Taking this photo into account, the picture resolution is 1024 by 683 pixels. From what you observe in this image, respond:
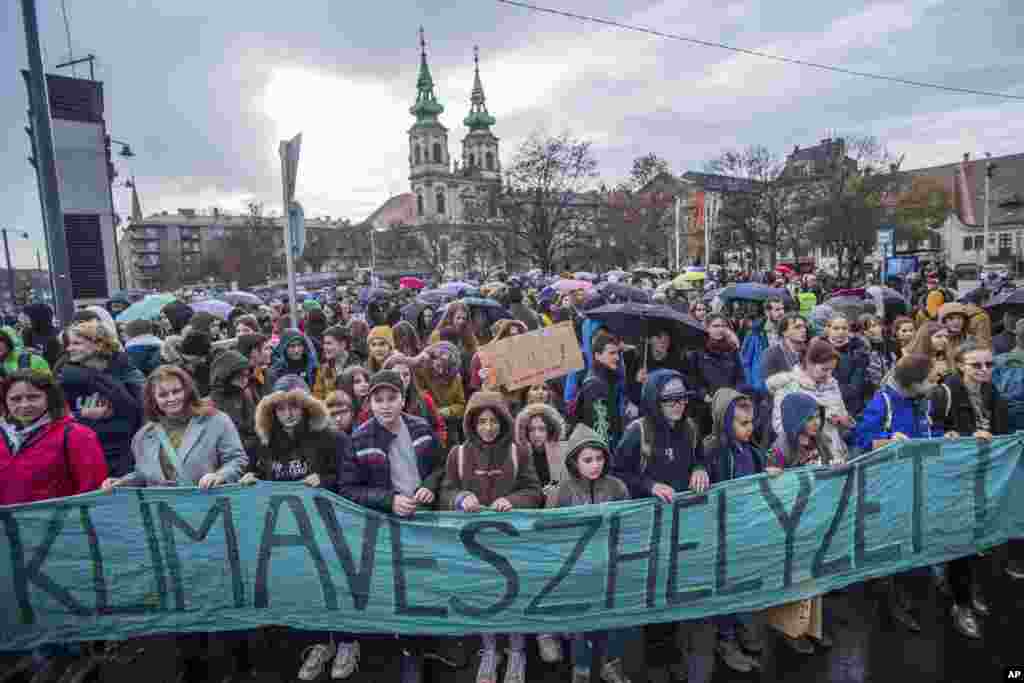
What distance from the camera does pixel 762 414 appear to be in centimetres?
504

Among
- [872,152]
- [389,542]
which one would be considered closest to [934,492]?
[389,542]

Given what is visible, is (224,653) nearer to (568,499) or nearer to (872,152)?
(568,499)

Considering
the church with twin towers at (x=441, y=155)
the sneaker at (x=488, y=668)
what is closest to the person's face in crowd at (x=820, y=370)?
the sneaker at (x=488, y=668)

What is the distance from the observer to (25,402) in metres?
3.31

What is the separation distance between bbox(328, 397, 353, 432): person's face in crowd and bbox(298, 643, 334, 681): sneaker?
54.5 inches

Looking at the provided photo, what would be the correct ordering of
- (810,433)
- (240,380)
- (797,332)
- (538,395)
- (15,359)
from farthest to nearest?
(797,332), (15,359), (538,395), (240,380), (810,433)

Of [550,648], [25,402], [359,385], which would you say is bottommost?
[550,648]

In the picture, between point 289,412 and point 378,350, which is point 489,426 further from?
point 378,350

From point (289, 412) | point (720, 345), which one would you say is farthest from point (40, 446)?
point (720, 345)

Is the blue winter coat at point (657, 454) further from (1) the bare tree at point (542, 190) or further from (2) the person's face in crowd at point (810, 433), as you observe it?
(1) the bare tree at point (542, 190)

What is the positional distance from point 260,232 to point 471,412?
60302mm

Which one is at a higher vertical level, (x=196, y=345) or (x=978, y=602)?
(x=196, y=345)

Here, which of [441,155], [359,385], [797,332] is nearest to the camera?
[359,385]

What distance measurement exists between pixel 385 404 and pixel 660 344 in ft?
9.01
